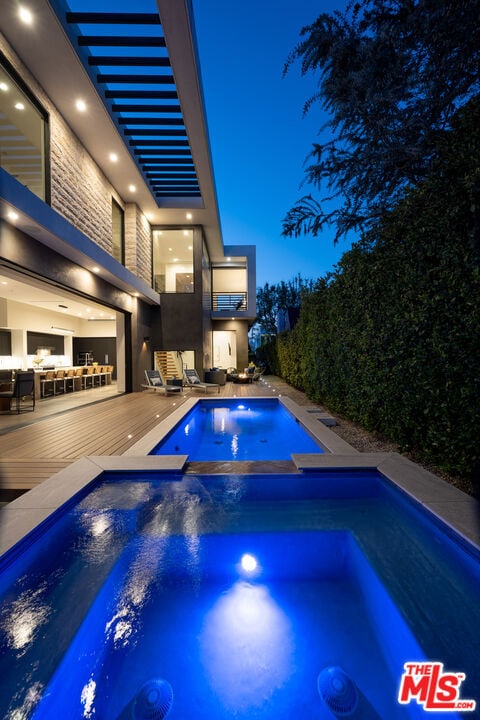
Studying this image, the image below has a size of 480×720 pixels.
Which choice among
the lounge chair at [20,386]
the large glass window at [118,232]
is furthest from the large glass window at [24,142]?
the lounge chair at [20,386]

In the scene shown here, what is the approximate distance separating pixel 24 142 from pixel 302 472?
8.42 metres

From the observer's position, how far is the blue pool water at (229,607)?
1.60 meters

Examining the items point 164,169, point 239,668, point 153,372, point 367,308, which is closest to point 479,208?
point 367,308

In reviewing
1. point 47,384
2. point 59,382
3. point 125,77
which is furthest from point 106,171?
point 59,382

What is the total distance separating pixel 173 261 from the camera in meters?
15.0

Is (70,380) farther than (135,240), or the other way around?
(70,380)

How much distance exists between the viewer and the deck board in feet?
11.9

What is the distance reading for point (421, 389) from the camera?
3.57 m

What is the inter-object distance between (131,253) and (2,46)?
624cm

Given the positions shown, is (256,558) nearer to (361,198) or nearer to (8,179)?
(8,179)

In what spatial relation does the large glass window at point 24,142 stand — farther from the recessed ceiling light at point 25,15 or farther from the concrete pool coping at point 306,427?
the concrete pool coping at point 306,427

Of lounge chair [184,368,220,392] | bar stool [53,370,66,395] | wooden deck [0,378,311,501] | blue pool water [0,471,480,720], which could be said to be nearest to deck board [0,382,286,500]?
wooden deck [0,378,311,501]

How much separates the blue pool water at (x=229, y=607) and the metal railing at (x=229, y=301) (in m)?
16.6

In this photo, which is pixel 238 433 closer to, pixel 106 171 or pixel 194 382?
pixel 194 382
